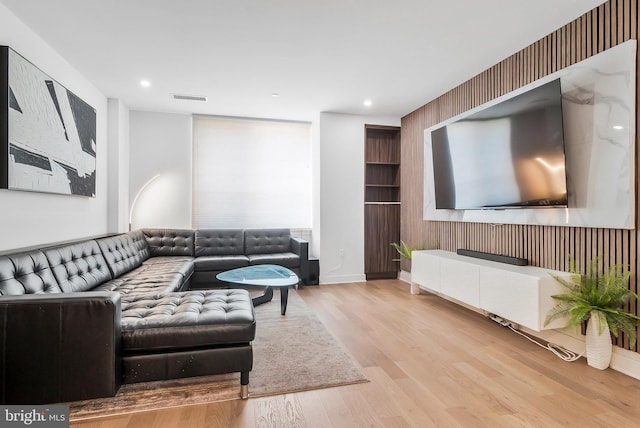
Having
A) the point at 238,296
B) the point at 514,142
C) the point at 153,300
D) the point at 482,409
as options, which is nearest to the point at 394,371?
the point at 482,409

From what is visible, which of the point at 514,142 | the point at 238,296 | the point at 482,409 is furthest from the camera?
the point at 514,142

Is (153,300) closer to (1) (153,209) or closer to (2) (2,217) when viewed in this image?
(2) (2,217)

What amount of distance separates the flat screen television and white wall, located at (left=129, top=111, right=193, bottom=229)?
3785mm

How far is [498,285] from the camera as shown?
279 cm

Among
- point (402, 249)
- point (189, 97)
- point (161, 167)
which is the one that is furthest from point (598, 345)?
point (161, 167)

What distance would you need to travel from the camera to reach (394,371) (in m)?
2.22

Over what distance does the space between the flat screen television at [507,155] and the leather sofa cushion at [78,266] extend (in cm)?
385

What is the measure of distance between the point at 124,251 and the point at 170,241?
1007mm

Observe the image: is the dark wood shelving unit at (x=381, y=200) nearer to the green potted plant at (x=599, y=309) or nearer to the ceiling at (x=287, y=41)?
the ceiling at (x=287, y=41)

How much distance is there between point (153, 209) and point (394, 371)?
13.9 ft

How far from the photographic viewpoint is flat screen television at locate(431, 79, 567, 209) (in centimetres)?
256

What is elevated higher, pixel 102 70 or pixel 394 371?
pixel 102 70

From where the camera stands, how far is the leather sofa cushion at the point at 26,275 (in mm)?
1859

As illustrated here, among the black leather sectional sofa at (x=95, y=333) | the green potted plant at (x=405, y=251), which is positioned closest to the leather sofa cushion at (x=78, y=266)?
the black leather sectional sofa at (x=95, y=333)
